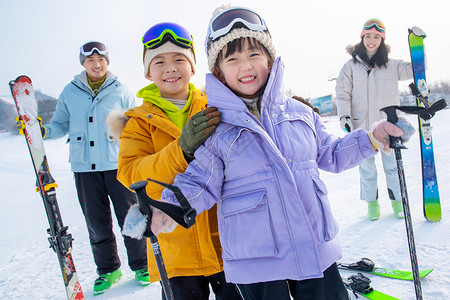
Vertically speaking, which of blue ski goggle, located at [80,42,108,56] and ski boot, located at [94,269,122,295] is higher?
blue ski goggle, located at [80,42,108,56]

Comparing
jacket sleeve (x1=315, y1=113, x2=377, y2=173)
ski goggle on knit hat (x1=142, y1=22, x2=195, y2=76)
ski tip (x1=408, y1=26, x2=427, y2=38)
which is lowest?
jacket sleeve (x1=315, y1=113, x2=377, y2=173)

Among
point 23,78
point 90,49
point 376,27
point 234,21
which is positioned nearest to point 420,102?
point 376,27

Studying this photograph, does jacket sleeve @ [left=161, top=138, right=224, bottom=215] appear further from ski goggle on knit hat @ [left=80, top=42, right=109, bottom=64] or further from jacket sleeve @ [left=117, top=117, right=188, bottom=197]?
ski goggle on knit hat @ [left=80, top=42, right=109, bottom=64]

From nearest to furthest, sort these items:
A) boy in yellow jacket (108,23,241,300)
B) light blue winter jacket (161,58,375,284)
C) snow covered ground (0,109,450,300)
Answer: light blue winter jacket (161,58,375,284) → boy in yellow jacket (108,23,241,300) → snow covered ground (0,109,450,300)

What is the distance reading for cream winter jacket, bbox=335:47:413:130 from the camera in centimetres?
367

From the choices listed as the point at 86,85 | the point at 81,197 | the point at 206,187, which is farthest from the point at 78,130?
the point at 206,187

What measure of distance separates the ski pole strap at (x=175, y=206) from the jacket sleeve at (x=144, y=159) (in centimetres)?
21

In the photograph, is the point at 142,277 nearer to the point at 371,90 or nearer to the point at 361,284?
the point at 361,284

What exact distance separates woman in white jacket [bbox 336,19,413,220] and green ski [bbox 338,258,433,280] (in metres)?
1.22

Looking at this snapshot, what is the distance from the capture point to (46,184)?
2.52 metres

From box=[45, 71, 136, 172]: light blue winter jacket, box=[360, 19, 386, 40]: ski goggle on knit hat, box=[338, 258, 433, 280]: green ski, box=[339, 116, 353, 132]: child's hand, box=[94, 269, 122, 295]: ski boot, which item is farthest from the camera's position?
box=[339, 116, 353, 132]: child's hand

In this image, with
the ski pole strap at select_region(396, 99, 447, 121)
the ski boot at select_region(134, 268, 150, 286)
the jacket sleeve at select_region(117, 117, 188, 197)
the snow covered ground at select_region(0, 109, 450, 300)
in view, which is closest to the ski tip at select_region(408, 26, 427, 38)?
the snow covered ground at select_region(0, 109, 450, 300)

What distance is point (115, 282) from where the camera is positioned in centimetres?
301

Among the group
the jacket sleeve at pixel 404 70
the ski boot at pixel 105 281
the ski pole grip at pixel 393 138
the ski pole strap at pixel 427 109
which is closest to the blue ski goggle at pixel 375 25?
the jacket sleeve at pixel 404 70
